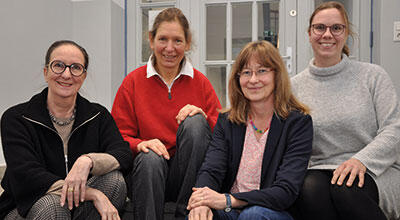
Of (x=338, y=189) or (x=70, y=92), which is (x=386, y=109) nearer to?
(x=338, y=189)

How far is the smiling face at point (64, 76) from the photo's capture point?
4.68 ft

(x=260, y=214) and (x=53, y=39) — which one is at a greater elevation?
(x=53, y=39)

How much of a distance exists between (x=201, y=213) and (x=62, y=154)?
64 centimetres

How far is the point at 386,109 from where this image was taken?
149cm

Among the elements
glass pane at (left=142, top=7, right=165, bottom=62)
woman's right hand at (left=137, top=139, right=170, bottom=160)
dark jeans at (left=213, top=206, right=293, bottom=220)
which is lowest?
dark jeans at (left=213, top=206, right=293, bottom=220)

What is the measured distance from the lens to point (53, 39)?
2.71 metres

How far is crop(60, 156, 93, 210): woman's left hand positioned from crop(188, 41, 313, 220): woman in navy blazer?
16.1 inches

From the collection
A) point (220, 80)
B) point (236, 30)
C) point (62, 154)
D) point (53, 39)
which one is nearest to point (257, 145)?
point (62, 154)

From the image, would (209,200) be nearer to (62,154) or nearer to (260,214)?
(260,214)

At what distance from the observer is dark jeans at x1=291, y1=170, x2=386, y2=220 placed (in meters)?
1.26

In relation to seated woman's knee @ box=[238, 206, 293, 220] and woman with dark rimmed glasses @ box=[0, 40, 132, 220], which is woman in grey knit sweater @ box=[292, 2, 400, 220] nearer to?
seated woman's knee @ box=[238, 206, 293, 220]

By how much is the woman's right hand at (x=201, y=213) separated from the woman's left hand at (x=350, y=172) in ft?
1.64

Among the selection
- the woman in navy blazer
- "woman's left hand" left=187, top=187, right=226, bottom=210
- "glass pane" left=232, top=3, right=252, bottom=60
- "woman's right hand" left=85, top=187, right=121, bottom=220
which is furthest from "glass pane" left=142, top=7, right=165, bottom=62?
"woman's left hand" left=187, top=187, right=226, bottom=210

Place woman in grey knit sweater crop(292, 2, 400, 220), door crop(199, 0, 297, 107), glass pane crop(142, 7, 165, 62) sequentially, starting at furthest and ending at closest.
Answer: glass pane crop(142, 7, 165, 62), door crop(199, 0, 297, 107), woman in grey knit sweater crop(292, 2, 400, 220)
